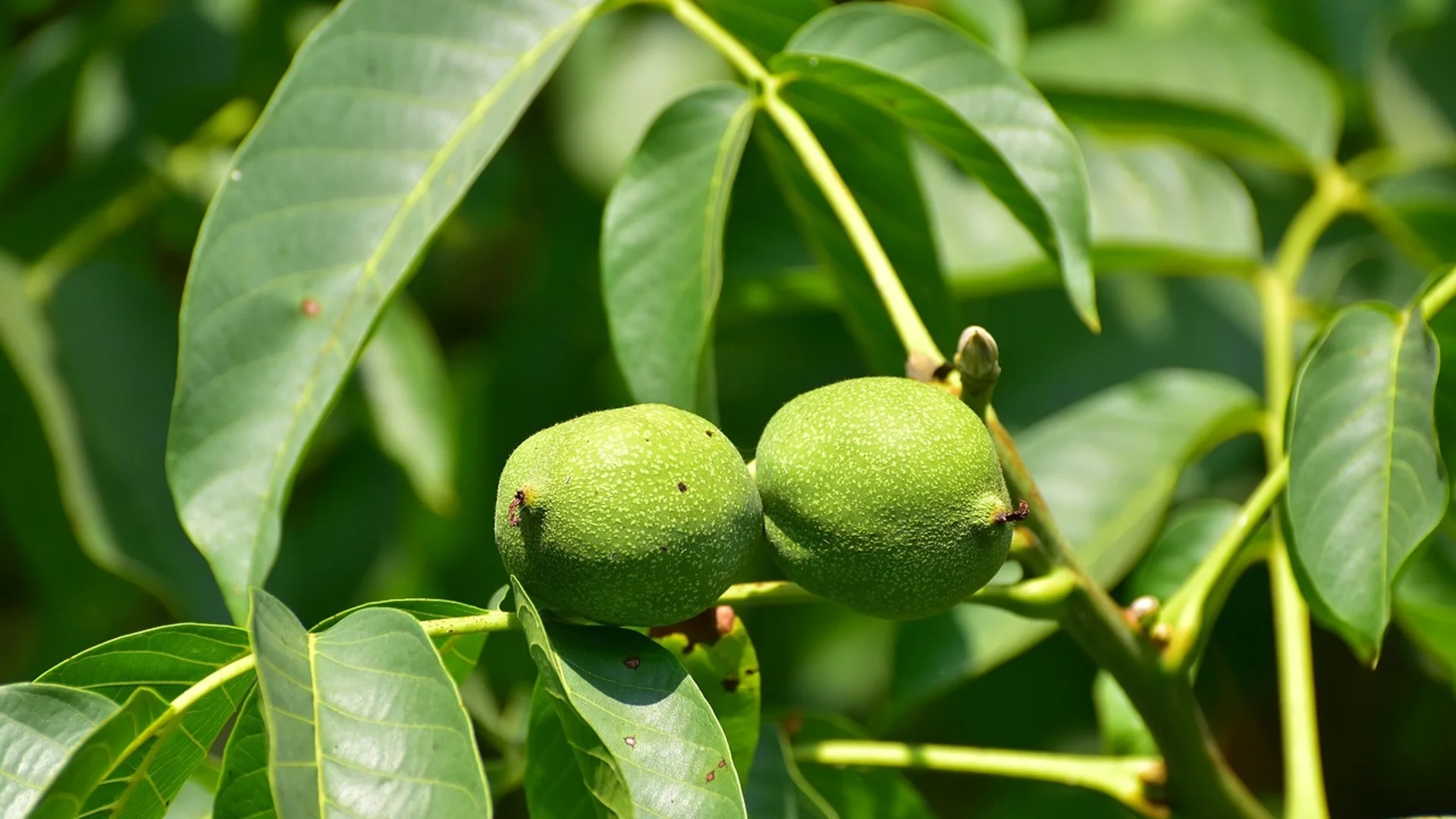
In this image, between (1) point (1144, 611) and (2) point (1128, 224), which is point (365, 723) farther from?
(2) point (1128, 224)

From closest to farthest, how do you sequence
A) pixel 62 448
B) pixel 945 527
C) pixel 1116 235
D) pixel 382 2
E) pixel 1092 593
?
pixel 945 527 → pixel 1092 593 → pixel 382 2 → pixel 62 448 → pixel 1116 235

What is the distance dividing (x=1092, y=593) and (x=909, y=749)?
0.87 ft

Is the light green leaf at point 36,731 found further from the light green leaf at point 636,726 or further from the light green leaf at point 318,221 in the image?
the light green leaf at point 636,726

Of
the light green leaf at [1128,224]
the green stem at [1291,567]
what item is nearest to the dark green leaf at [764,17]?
the light green leaf at [1128,224]

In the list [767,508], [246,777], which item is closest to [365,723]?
[246,777]

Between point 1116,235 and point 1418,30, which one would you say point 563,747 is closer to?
point 1116,235

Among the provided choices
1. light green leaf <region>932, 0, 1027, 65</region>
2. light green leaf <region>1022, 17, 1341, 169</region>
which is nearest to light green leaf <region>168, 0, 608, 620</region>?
light green leaf <region>932, 0, 1027, 65</region>

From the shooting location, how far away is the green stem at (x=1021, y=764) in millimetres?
1286

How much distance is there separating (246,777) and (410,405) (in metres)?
1.19

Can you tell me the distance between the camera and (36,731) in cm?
90

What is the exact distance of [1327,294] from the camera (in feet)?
6.65

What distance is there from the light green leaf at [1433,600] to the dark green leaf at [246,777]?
118 cm

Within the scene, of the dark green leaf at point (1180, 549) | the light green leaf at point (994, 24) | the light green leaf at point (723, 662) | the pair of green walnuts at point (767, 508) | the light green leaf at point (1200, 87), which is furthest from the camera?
the light green leaf at point (1200, 87)

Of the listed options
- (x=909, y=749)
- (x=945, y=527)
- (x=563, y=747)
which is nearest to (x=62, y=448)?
(x=563, y=747)
